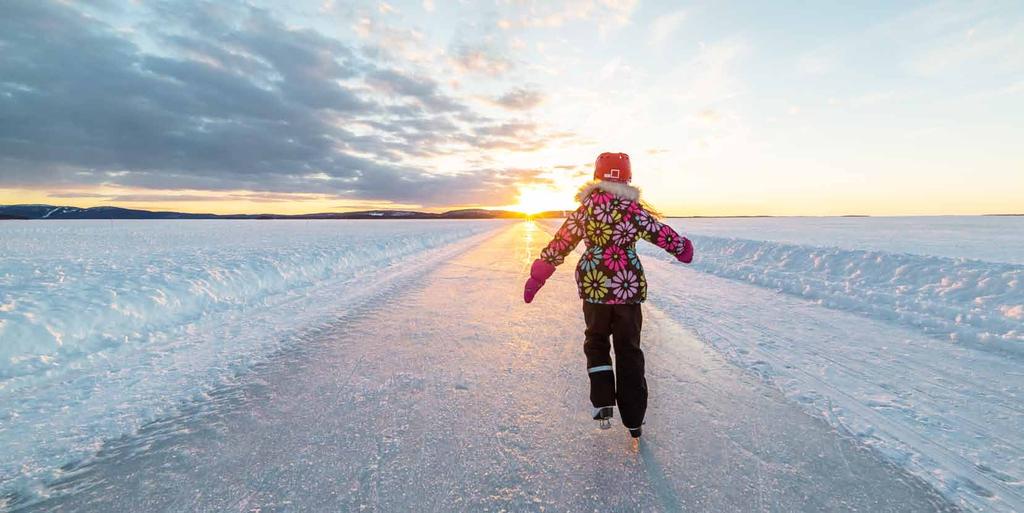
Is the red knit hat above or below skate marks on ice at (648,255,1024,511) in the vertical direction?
above

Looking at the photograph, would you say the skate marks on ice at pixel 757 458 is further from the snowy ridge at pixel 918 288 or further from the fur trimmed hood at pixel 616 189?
the snowy ridge at pixel 918 288

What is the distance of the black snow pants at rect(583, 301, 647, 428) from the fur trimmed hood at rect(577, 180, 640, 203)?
2.41 ft

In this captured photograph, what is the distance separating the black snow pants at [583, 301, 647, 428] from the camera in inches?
110

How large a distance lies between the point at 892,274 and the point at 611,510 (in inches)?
389

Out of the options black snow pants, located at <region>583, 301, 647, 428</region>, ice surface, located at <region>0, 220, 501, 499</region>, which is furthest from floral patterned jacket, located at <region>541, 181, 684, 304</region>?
ice surface, located at <region>0, 220, 501, 499</region>

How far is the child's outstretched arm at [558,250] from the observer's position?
9.95 feet

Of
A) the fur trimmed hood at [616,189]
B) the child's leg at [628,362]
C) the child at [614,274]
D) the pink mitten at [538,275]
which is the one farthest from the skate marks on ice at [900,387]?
the pink mitten at [538,275]

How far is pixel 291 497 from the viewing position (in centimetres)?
218

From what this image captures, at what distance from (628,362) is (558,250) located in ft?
2.91

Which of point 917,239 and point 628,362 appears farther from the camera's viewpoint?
point 917,239

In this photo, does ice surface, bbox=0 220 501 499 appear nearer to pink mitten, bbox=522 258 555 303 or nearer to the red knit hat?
pink mitten, bbox=522 258 555 303

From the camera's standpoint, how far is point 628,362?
287 centimetres

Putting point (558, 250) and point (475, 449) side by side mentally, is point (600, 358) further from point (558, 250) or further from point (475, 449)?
point (475, 449)

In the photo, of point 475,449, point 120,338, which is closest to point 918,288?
point 475,449
